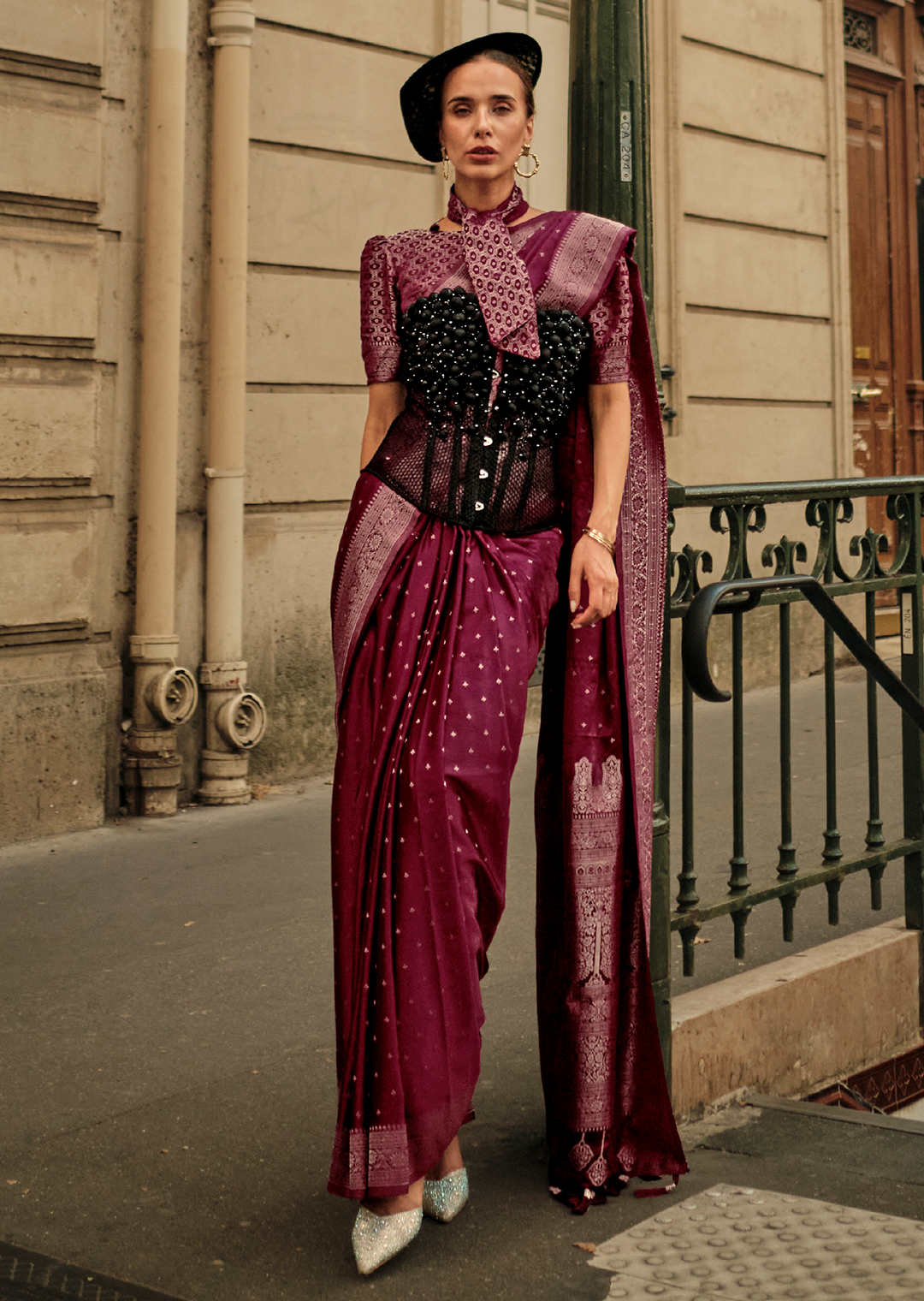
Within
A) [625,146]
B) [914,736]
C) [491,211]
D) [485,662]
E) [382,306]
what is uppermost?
[625,146]

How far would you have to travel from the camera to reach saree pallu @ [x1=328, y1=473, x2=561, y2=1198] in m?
2.79

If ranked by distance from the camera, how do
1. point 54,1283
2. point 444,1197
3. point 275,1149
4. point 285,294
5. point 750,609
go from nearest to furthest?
1. point 54,1283
2. point 444,1197
3. point 275,1149
4. point 750,609
5. point 285,294

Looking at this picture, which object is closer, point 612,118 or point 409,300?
point 409,300

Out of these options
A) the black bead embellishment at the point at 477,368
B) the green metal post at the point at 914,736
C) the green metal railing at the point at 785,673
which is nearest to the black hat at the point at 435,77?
the black bead embellishment at the point at 477,368

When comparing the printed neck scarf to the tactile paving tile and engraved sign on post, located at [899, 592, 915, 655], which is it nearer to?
the tactile paving tile

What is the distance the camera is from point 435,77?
122 inches

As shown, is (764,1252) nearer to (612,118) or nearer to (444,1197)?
(444,1197)

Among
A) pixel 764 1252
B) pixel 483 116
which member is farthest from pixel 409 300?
pixel 764 1252

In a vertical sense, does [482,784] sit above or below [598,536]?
below

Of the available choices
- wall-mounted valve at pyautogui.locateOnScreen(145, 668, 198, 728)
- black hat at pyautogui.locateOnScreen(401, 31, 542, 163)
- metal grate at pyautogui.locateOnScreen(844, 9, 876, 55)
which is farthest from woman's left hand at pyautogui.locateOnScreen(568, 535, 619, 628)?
metal grate at pyautogui.locateOnScreen(844, 9, 876, 55)

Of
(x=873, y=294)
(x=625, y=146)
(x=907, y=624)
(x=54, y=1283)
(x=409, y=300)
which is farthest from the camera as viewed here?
(x=873, y=294)

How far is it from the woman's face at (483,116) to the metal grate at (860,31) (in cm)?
868

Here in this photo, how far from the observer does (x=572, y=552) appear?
3086mm

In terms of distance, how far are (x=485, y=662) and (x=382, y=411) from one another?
1.76ft
